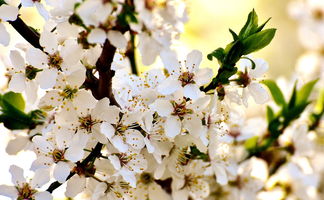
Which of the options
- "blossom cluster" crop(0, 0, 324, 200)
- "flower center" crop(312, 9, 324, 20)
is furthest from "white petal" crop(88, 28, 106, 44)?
"flower center" crop(312, 9, 324, 20)

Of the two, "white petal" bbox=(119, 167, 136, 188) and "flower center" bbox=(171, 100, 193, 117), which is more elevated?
"flower center" bbox=(171, 100, 193, 117)

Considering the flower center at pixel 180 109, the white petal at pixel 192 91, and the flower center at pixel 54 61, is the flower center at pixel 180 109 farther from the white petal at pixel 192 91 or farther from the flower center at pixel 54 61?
the flower center at pixel 54 61

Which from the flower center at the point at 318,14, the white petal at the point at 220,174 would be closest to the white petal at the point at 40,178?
the white petal at the point at 220,174

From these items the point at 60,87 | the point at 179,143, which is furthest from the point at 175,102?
the point at 60,87

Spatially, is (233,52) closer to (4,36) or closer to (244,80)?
(244,80)

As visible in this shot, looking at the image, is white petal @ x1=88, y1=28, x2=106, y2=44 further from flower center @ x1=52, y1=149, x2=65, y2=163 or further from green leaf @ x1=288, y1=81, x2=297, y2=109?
green leaf @ x1=288, y1=81, x2=297, y2=109

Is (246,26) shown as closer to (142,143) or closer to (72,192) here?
(142,143)
